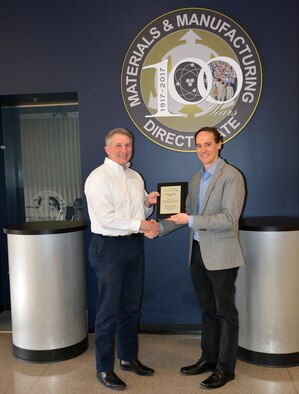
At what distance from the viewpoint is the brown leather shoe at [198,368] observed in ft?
9.09

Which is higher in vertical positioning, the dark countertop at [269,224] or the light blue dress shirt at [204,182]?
the light blue dress shirt at [204,182]

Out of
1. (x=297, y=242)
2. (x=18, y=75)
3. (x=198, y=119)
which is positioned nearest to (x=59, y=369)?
(x=297, y=242)

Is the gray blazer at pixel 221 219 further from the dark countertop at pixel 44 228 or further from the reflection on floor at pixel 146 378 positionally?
the dark countertop at pixel 44 228

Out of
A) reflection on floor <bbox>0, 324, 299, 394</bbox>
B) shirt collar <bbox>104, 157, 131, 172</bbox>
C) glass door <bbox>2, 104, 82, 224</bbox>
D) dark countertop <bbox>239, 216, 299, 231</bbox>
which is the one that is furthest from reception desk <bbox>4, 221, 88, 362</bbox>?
dark countertop <bbox>239, 216, 299, 231</bbox>

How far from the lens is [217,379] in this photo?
260 centimetres

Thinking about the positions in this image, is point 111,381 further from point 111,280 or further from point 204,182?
point 204,182

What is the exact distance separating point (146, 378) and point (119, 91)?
2.29 m

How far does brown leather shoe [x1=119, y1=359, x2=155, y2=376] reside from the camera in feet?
9.09

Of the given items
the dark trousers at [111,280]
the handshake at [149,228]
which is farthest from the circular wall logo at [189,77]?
the dark trousers at [111,280]

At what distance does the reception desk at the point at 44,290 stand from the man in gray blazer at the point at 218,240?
0.97 metres

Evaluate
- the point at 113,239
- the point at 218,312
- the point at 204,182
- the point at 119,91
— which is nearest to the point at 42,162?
the point at 119,91

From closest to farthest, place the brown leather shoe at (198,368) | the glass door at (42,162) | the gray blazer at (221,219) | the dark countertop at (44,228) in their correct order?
1. the gray blazer at (221,219)
2. the brown leather shoe at (198,368)
3. the dark countertop at (44,228)
4. the glass door at (42,162)

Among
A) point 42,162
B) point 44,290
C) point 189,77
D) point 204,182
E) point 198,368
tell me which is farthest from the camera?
point 42,162

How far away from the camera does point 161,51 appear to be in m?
3.36
